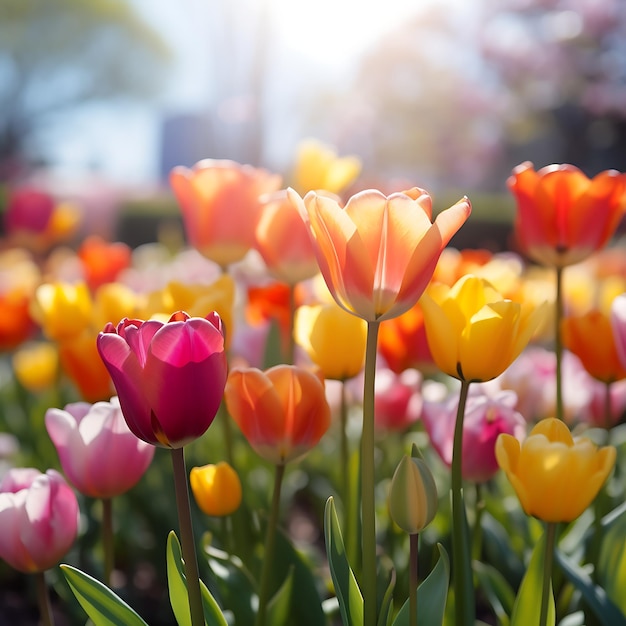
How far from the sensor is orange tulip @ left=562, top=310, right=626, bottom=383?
1075 mm

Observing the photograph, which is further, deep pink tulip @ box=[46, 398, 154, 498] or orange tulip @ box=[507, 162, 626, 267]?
orange tulip @ box=[507, 162, 626, 267]

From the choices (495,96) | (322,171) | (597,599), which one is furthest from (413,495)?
(495,96)

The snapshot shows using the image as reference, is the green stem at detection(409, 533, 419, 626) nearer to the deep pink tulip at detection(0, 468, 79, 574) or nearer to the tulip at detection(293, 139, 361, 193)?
the deep pink tulip at detection(0, 468, 79, 574)

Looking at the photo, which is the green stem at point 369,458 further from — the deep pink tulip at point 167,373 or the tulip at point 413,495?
the deep pink tulip at point 167,373

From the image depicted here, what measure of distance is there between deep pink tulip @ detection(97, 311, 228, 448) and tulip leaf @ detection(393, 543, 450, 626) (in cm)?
29

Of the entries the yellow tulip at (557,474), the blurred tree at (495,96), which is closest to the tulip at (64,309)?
the yellow tulip at (557,474)

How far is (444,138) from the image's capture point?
21750mm

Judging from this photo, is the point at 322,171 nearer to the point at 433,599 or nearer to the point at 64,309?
the point at 64,309

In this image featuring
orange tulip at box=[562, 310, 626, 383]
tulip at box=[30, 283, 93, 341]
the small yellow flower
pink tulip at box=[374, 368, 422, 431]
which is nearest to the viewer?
orange tulip at box=[562, 310, 626, 383]

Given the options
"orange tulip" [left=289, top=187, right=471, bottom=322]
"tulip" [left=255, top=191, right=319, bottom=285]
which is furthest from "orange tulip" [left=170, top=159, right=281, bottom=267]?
"orange tulip" [left=289, top=187, right=471, bottom=322]

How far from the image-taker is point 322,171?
138 centimetres

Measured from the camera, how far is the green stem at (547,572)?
750 mm

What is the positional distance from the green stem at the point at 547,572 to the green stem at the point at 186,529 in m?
0.34

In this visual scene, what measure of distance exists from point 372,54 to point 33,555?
856 inches
